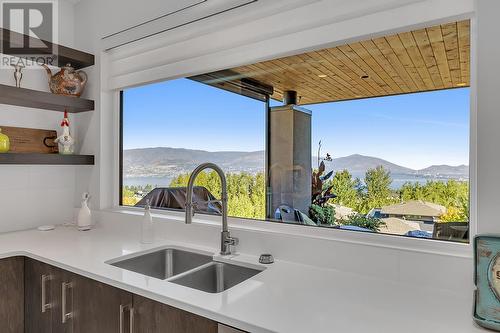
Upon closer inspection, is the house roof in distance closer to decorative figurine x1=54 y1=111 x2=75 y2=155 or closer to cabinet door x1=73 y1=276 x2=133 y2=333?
cabinet door x1=73 y1=276 x2=133 y2=333

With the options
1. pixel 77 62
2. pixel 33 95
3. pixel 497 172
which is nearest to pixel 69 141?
pixel 33 95

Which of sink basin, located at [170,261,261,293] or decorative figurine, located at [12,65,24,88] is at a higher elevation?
decorative figurine, located at [12,65,24,88]

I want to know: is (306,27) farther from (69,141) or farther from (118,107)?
(69,141)

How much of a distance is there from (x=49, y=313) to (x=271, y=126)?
155 cm

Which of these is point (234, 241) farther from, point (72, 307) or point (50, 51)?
point (50, 51)

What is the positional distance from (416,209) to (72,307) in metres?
1.65

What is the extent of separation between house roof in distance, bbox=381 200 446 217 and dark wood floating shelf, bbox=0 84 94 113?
2190 millimetres

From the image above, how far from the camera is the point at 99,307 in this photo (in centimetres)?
142

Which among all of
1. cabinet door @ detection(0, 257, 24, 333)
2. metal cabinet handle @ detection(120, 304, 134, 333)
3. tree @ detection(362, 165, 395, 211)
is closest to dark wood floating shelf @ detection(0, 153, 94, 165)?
cabinet door @ detection(0, 257, 24, 333)

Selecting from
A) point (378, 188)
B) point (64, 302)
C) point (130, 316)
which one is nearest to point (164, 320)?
point (130, 316)

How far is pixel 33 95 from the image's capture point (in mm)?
2145

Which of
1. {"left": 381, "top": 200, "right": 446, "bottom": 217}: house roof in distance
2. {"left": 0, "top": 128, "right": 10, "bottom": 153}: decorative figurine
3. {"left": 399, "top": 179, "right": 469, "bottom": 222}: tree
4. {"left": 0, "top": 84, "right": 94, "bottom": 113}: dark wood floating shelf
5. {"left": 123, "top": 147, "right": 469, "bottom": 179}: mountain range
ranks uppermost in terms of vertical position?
{"left": 0, "top": 84, "right": 94, "bottom": 113}: dark wood floating shelf

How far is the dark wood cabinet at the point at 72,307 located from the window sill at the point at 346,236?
64 cm

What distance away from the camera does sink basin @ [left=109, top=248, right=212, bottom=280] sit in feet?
5.77
